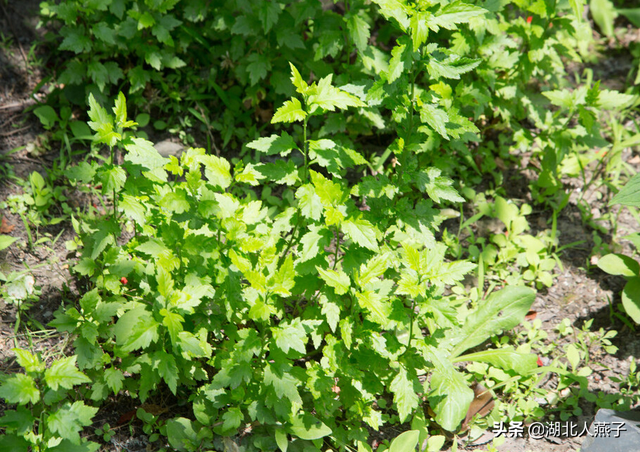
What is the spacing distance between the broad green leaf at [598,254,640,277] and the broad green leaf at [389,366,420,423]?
1.56m

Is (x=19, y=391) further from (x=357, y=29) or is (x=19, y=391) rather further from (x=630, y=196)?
(x=630, y=196)

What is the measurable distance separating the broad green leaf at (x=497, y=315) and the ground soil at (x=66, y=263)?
41cm

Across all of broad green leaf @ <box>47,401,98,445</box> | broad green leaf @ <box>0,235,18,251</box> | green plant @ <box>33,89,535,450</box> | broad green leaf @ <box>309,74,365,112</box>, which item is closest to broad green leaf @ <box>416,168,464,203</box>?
green plant @ <box>33,89,535,450</box>

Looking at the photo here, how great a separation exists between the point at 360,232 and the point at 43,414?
57.6 inches

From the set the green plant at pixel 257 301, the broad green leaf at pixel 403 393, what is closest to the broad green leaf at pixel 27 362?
the green plant at pixel 257 301

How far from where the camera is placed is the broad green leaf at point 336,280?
2252mm

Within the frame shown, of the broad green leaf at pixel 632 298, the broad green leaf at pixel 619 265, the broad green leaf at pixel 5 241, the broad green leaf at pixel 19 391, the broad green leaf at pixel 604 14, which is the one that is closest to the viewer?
the broad green leaf at pixel 19 391

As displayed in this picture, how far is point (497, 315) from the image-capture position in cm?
300

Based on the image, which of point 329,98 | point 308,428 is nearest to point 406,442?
point 308,428

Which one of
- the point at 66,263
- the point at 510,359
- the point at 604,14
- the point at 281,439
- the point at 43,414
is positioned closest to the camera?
the point at 43,414

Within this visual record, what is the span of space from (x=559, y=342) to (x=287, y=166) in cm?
201

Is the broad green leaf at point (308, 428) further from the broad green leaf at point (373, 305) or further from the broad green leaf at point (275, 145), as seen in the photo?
the broad green leaf at point (275, 145)

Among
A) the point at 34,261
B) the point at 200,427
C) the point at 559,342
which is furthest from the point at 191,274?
the point at 559,342

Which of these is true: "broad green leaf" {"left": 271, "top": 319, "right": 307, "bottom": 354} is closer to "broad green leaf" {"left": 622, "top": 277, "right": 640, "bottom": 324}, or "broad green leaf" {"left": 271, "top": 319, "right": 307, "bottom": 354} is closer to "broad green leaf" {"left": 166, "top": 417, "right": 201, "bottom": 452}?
"broad green leaf" {"left": 166, "top": 417, "right": 201, "bottom": 452}
